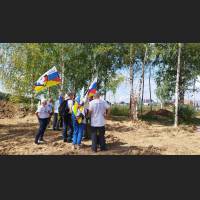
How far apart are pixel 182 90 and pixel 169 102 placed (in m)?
1.14

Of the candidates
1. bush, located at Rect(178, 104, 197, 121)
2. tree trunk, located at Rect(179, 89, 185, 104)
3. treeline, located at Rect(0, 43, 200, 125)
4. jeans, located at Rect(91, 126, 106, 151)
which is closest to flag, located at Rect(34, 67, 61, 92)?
jeans, located at Rect(91, 126, 106, 151)

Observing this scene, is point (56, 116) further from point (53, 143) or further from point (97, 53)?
point (97, 53)

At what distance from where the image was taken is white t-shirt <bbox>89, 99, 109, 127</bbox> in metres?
8.93

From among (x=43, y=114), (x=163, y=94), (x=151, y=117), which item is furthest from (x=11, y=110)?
(x=43, y=114)

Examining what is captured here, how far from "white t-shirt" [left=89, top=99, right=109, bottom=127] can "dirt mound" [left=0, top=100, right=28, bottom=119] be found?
31.6 ft

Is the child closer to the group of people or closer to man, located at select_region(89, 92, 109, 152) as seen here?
the group of people

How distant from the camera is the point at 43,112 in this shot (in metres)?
9.88

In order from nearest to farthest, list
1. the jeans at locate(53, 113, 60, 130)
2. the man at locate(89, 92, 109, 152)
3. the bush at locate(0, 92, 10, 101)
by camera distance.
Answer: the man at locate(89, 92, 109, 152) → the jeans at locate(53, 113, 60, 130) → the bush at locate(0, 92, 10, 101)

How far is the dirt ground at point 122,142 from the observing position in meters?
9.29

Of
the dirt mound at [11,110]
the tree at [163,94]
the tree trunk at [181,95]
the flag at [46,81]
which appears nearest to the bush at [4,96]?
the dirt mound at [11,110]

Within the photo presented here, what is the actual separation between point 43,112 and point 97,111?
167 cm

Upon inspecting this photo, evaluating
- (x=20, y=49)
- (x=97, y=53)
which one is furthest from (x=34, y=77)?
(x=97, y=53)

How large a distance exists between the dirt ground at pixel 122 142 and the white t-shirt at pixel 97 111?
706 mm

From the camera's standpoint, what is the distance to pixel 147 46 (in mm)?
17031
